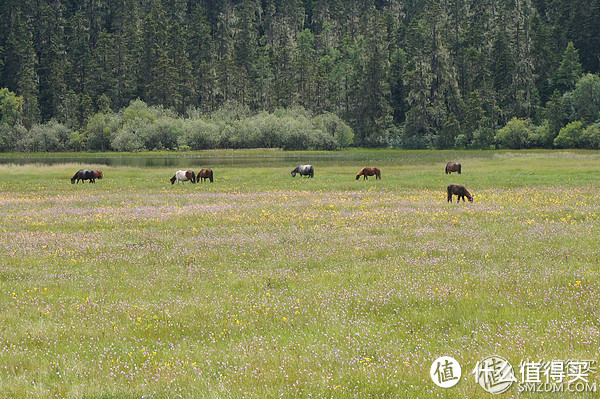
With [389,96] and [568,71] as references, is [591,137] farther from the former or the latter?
[389,96]

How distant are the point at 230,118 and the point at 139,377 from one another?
Answer: 15913 cm

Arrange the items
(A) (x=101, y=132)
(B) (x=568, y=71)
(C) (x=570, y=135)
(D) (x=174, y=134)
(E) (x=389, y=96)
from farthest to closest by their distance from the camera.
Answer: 1. (E) (x=389, y=96)
2. (A) (x=101, y=132)
3. (B) (x=568, y=71)
4. (D) (x=174, y=134)
5. (C) (x=570, y=135)

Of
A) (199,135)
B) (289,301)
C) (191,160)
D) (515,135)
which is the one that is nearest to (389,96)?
(515,135)

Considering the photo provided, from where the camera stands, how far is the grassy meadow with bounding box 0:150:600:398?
23.1ft

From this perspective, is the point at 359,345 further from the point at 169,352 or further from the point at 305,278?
the point at 305,278

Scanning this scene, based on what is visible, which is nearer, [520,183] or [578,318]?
[578,318]

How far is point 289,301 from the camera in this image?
10.5 m

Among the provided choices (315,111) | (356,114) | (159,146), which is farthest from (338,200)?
(315,111)

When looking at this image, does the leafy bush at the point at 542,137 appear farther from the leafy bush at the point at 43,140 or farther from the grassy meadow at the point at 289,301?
the leafy bush at the point at 43,140

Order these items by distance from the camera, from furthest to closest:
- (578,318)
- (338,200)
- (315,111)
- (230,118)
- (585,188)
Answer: (315,111)
(230,118)
(585,188)
(338,200)
(578,318)

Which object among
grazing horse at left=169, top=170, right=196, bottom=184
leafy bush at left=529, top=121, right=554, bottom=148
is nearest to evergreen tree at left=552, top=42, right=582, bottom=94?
leafy bush at left=529, top=121, right=554, bottom=148

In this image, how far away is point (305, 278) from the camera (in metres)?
12.5

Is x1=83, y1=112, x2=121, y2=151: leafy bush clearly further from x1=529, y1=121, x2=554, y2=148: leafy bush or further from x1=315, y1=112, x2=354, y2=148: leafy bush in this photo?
x1=529, y1=121, x2=554, y2=148: leafy bush

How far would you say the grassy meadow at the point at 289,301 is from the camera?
7031 mm
